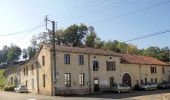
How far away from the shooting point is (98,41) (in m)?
90.8

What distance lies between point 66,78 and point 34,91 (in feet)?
25.0

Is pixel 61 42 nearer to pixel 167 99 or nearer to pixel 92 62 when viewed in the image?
pixel 92 62

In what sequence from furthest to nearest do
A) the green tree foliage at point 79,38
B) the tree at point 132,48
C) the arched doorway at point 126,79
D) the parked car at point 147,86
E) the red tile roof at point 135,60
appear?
the tree at point 132,48 < the green tree foliage at point 79,38 < the red tile roof at point 135,60 < the arched doorway at point 126,79 < the parked car at point 147,86

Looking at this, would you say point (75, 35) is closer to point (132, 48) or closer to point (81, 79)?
point (132, 48)

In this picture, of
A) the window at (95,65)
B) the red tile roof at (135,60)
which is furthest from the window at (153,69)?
the window at (95,65)

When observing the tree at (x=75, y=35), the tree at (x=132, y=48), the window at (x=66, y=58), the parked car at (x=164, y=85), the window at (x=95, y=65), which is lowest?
the parked car at (x=164, y=85)

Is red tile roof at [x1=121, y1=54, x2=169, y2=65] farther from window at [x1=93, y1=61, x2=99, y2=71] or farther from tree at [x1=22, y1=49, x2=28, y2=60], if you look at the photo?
tree at [x1=22, y1=49, x2=28, y2=60]

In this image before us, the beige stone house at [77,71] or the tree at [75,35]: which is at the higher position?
the tree at [75,35]

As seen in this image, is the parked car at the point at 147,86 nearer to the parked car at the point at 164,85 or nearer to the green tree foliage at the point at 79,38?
the parked car at the point at 164,85

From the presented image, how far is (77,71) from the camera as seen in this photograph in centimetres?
4966

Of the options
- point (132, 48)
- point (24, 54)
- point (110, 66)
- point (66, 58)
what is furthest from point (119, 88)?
point (24, 54)

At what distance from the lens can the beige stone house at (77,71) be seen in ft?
156

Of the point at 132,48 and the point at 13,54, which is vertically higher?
the point at 13,54

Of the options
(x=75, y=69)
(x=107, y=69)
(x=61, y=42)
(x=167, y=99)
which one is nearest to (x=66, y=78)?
(x=75, y=69)
